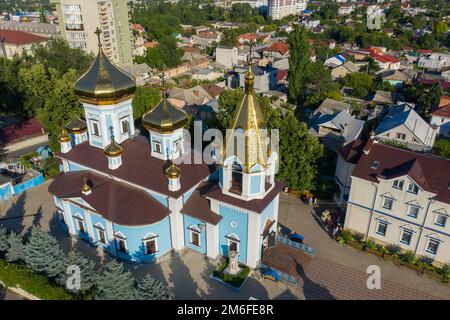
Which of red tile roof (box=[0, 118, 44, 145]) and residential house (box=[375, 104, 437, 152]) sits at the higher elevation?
residential house (box=[375, 104, 437, 152])

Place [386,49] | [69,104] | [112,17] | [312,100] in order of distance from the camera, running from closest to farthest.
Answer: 1. [69,104]
2. [312,100]
3. [112,17]
4. [386,49]

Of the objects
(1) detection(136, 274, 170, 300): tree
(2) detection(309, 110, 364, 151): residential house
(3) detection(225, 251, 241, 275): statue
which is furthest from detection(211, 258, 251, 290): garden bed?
(2) detection(309, 110, 364, 151): residential house

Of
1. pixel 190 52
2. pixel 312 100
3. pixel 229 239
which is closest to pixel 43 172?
pixel 229 239

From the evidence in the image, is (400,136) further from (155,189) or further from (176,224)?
(155,189)

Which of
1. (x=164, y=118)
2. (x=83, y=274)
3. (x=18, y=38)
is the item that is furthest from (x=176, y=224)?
(x=18, y=38)

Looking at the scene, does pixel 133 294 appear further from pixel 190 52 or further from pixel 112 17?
pixel 190 52

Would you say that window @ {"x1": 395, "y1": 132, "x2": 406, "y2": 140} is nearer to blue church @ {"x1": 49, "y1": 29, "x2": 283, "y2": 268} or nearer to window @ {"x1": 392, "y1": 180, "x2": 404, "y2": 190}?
window @ {"x1": 392, "y1": 180, "x2": 404, "y2": 190}
